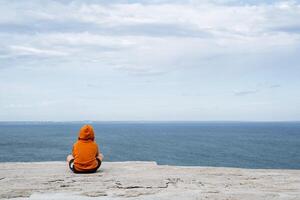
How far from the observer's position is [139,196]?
6.23 metres

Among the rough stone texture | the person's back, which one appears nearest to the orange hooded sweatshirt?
the person's back

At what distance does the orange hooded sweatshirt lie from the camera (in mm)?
8992

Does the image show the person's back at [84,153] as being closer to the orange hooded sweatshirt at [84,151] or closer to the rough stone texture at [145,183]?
the orange hooded sweatshirt at [84,151]

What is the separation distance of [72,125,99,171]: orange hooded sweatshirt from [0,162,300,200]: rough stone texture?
286 mm

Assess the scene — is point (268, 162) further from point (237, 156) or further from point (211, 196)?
point (211, 196)

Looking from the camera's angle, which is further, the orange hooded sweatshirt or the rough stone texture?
the orange hooded sweatshirt

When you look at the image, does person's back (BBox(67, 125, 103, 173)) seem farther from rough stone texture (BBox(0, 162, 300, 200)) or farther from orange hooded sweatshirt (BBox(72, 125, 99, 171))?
rough stone texture (BBox(0, 162, 300, 200))

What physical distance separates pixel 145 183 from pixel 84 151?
212 cm

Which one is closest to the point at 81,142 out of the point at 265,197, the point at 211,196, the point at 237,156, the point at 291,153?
the point at 211,196

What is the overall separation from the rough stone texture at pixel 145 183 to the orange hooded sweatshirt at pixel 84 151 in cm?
29

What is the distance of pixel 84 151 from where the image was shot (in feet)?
29.6

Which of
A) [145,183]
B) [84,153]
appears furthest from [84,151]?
[145,183]

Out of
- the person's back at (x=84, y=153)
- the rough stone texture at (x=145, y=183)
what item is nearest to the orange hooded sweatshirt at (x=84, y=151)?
the person's back at (x=84, y=153)

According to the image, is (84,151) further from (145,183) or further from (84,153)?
(145,183)
